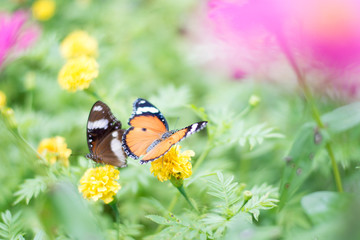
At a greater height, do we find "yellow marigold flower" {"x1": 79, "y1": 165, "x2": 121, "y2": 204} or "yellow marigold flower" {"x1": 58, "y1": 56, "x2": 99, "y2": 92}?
"yellow marigold flower" {"x1": 58, "y1": 56, "x2": 99, "y2": 92}

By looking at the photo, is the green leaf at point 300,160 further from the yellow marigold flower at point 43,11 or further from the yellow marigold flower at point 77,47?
the yellow marigold flower at point 43,11

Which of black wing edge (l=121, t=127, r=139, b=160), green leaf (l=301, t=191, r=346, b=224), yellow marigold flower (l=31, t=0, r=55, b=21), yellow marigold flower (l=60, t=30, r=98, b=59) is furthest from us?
yellow marigold flower (l=31, t=0, r=55, b=21)

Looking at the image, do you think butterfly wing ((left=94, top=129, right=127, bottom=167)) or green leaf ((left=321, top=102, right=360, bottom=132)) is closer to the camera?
green leaf ((left=321, top=102, right=360, bottom=132))

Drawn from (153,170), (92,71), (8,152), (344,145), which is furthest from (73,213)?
(8,152)

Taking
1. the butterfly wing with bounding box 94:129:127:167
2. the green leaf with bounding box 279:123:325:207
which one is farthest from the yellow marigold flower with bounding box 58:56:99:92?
the green leaf with bounding box 279:123:325:207

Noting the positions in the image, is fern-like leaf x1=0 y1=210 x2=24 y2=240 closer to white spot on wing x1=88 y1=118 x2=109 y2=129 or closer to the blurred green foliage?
the blurred green foliage

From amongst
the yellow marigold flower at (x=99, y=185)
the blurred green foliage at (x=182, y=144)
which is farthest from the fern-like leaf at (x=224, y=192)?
the yellow marigold flower at (x=99, y=185)

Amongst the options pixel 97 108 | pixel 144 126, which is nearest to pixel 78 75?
pixel 97 108
